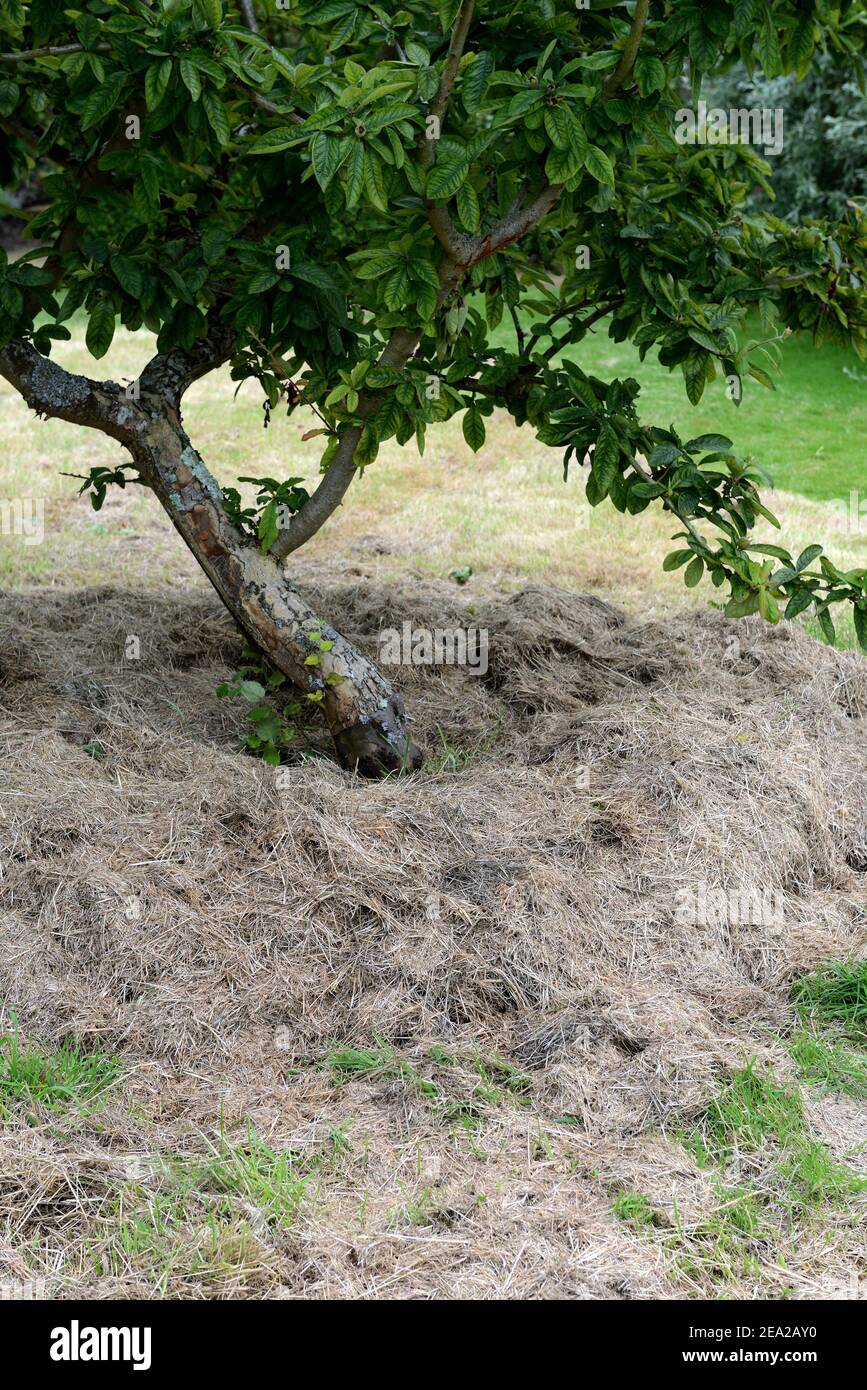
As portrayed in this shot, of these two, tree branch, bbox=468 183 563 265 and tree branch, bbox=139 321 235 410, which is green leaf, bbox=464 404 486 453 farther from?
tree branch, bbox=139 321 235 410

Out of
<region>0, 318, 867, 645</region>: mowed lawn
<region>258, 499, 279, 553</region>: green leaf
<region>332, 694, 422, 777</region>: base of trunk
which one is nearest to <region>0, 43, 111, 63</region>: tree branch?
<region>258, 499, 279, 553</region>: green leaf

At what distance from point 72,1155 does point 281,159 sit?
2671 mm

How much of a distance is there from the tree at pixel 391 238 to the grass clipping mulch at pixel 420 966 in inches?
21.8

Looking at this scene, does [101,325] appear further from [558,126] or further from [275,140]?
[558,126]

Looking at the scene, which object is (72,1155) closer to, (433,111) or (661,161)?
(433,111)

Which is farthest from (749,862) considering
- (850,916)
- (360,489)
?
(360,489)

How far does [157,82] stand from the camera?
282 centimetres

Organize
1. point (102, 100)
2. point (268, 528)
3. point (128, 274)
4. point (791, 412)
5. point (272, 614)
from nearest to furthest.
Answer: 1. point (102, 100)
2. point (128, 274)
3. point (268, 528)
4. point (272, 614)
5. point (791, 412)

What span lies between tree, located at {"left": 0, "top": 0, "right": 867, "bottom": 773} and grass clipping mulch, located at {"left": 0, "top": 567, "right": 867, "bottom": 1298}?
21.8 inches

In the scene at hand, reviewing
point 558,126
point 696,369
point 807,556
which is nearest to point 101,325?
point 558,126

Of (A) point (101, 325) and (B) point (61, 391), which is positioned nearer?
(A) point (101, 325)

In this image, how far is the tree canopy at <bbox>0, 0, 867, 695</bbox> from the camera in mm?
2857

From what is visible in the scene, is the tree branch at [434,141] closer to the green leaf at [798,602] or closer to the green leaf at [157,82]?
the green leaf at [157,82]

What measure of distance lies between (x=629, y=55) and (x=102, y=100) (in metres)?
1.27
